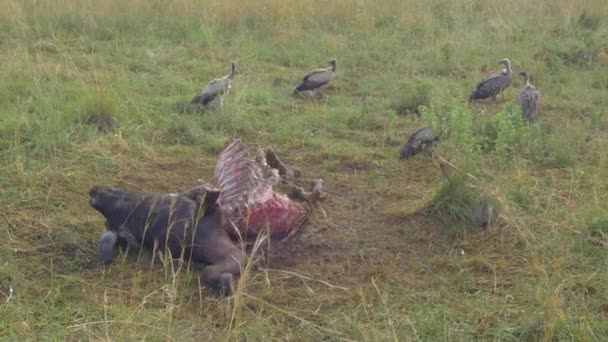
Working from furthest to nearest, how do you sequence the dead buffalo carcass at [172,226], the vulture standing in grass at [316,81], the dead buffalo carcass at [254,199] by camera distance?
the vulture standing in grass at [316,81] → the dead buffalo carcass at [254,199] → the dead buffalo carcass at [172,226]

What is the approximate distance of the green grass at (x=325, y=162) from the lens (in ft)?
12.4

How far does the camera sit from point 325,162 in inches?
232

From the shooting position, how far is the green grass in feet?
12.4

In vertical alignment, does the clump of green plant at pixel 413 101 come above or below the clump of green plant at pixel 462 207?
below

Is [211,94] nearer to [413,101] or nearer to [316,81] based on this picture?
[316,81]

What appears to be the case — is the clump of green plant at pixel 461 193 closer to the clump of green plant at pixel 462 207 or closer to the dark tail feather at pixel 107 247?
the clump of green plant at pixel 462 207

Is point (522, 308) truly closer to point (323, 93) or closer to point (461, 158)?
point (461, 158)

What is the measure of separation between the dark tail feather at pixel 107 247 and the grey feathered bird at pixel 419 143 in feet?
7.73

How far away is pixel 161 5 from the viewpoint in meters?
10.0

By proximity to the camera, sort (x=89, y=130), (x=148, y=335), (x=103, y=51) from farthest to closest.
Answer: (x=103, y=51) < (x=89, y=130) < (x=148, y=335)

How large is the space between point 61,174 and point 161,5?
16.9ft

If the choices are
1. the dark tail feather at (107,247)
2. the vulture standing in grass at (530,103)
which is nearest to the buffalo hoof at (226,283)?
the dark tail feather at (107,247)

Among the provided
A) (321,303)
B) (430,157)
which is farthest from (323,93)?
(321,303)

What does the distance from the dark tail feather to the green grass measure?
0.08m
